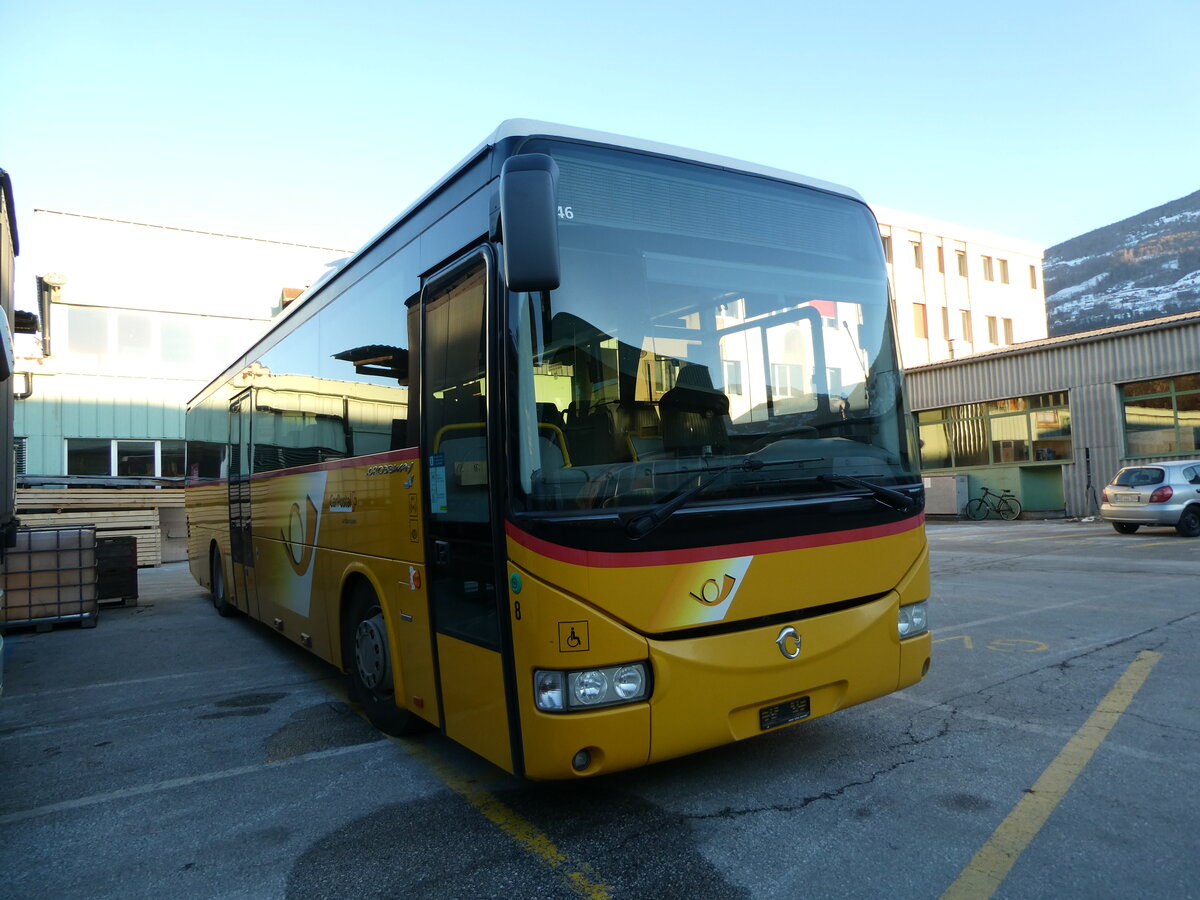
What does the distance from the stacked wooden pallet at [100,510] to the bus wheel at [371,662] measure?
45.5ft

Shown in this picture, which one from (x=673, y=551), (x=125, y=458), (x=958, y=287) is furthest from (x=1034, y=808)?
(x=958, y=287)

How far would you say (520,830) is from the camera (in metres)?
3.63

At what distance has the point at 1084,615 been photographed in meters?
8.24

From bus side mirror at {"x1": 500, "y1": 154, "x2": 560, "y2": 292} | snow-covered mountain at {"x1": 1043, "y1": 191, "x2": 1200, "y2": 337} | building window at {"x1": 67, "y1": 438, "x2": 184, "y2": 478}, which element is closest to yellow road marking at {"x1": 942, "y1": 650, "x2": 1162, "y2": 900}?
bus side mirror at {"x1": 500, "y1": 154, "x2": 560, "y2": 292}

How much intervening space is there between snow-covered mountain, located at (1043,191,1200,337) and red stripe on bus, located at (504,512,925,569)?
471 ft

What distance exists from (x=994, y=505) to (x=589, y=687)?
25411 millimetres

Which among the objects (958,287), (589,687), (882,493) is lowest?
(589,687)

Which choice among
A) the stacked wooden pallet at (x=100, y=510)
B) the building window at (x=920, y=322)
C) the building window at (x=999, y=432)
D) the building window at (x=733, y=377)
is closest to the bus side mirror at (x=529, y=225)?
the building window at (x=733, y=377)

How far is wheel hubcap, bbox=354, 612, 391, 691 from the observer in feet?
16.1

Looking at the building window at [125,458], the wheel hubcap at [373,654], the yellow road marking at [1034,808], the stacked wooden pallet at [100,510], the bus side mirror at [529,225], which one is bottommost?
the yellow road marking at [1034,808]

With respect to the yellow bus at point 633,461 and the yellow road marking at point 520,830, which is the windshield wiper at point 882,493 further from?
the yellow road marking at point 520,830

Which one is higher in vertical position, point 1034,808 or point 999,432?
point 999,432

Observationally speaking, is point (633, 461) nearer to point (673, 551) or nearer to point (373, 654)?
point (673, 551)

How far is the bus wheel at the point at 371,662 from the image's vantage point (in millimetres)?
4914
